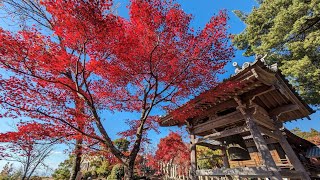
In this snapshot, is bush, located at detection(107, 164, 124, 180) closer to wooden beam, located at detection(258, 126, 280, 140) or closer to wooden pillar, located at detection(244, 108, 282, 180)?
wooden beam, located at detection(258, 126, 280, 140)

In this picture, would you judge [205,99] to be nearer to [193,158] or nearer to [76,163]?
[193,158]

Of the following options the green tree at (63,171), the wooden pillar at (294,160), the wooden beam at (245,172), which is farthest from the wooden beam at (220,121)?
the green tree at (63,171)

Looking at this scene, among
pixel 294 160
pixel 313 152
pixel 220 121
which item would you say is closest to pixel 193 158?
pixel 220 121

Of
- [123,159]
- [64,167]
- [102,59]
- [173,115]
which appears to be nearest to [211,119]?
[173,115]

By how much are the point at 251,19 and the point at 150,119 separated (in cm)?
1154

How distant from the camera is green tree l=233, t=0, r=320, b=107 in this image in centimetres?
980

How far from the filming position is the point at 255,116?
17.2 ft

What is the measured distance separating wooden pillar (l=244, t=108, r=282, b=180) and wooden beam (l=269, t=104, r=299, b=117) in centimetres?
153

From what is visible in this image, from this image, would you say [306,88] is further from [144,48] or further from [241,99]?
[144,48]

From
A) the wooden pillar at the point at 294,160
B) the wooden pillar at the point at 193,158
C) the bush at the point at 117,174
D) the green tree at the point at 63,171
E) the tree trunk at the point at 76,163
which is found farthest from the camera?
the green tree at the point at 63,171

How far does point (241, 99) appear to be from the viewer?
5.31m

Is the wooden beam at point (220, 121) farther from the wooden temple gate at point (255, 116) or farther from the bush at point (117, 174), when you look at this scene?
the bush at point (117, 174)

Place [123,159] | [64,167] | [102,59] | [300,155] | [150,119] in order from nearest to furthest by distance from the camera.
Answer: [123,159] → [102,59] → [150,119] → [300,155] → [64,167]

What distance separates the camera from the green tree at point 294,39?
32.2 ft
